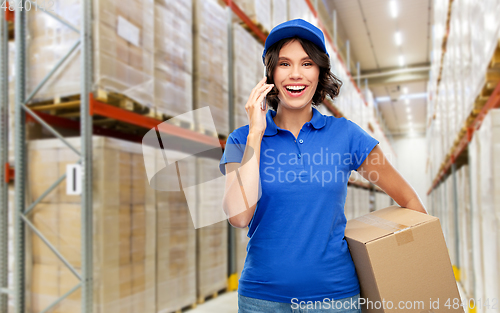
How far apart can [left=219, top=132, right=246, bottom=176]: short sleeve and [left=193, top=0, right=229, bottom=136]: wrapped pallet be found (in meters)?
3.22

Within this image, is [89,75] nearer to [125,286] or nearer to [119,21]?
[119,21]

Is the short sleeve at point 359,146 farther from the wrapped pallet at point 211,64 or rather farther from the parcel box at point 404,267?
the wrapped pallet at point 211,64

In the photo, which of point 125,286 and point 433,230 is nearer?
point 433,230

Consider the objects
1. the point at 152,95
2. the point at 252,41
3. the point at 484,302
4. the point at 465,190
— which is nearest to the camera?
the point at 484,302

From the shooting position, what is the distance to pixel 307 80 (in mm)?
1391

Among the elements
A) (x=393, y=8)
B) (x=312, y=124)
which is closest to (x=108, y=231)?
(x=312, y=124)

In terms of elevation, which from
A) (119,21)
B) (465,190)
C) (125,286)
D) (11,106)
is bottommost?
(125,286)

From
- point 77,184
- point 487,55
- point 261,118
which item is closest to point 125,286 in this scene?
point 77,184

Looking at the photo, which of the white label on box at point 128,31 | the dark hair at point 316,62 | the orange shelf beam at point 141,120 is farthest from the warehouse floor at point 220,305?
the dark hair at point 316,62

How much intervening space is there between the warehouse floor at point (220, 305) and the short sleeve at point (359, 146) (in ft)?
11.2

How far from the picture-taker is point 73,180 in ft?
10.0

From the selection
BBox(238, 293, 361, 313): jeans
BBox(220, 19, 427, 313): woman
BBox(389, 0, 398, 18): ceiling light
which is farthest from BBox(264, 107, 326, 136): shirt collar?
BBox(389, 0, 398, 18): ceiling light

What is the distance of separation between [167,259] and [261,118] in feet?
9.56

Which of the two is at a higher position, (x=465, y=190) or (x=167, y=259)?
(x=465, y=190)
